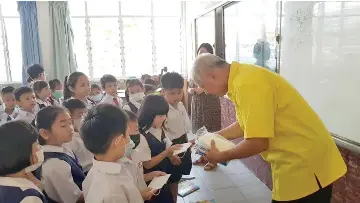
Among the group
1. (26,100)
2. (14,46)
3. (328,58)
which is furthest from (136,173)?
(14,46)

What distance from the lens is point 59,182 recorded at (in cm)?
134

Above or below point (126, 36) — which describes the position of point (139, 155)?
below

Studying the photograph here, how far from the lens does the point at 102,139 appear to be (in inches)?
44.9

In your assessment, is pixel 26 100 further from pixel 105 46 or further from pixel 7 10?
pixel 7 10

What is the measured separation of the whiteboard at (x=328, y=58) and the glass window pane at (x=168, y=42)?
15.6ft

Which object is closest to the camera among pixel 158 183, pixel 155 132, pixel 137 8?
pixel 158 183

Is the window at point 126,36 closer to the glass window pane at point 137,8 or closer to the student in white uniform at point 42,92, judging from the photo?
the glass window pane at point 137,8

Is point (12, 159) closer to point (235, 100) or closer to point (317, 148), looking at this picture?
point (235, 100)

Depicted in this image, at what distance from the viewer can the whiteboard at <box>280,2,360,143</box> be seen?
1622mm

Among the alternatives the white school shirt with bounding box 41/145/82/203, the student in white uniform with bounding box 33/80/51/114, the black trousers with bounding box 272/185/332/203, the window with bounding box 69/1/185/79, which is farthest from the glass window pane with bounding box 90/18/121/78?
the black trousers with bounding box 272/185/332/203

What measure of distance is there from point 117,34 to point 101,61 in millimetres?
709

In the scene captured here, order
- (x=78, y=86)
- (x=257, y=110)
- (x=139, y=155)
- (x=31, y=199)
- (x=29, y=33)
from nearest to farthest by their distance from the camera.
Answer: (x=31, y=199)
(x=257, y=110)
(x=139, y=155)
(x=78, y=86)
(x=29, y=33)

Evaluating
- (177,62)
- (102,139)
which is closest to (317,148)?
(102,139)

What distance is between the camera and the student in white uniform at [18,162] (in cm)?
108
